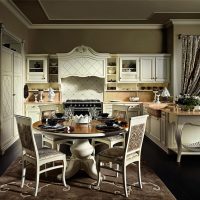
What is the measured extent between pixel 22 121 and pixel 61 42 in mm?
4795

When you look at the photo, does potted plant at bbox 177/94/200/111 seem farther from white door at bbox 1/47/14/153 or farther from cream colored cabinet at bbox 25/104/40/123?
cream colored cabinet at bbox 25/104/40/123

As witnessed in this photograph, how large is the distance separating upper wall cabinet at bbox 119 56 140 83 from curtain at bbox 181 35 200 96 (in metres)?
1.22

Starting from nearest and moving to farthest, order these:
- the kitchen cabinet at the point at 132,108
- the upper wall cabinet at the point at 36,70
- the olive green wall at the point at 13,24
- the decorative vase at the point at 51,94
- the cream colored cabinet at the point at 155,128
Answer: the olive green wall at the point at 13,24 < the cream colored cabinet at the point at 155,128 < the kitchen cabinet at the point at 132,108 < the upper wall cabinet at the point at 36,70 < the decorative vase at the point at 51,94

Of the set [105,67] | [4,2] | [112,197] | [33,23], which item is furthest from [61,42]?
[112,197]

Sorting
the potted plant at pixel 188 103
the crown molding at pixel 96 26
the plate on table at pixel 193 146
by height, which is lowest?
the plate on table at pixel 193 146

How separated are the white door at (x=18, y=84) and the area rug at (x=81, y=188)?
2544mm

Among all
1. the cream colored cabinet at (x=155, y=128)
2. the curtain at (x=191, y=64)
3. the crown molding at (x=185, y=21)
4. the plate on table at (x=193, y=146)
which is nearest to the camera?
the plate on table at (x=193, y=146)

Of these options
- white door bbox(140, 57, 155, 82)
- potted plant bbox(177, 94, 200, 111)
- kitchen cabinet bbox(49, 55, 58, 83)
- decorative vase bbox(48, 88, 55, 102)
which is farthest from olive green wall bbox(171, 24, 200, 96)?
decorative vase bbox(48, 88, 55, 102)

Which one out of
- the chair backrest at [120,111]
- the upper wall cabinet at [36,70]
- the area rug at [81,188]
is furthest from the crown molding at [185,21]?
the area rug at [81,188]

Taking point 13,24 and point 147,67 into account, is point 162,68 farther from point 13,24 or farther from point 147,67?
point 13,24

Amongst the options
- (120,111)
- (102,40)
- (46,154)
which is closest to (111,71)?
(102,40)

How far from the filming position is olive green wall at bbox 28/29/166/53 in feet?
25.1

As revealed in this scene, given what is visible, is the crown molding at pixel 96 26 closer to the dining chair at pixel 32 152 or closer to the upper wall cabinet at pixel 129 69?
the upper wall cabinet at pixel 129 69

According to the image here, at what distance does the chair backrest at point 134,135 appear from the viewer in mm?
3104
